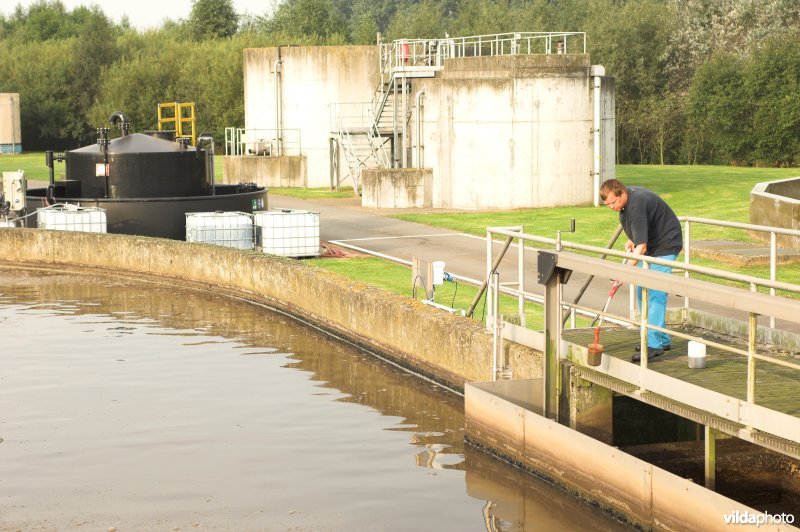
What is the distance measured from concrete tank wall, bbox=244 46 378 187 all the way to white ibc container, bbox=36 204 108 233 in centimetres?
1911

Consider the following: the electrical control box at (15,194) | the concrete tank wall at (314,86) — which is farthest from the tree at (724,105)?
the electrical control box at (15,194)

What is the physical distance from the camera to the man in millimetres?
12367

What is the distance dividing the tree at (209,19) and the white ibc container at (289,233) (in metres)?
75.4

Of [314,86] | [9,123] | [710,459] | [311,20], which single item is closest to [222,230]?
[710,459]

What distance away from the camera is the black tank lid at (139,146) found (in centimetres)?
3048

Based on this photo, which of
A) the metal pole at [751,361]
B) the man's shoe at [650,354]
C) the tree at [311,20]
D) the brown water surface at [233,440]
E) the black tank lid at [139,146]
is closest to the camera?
the metal pole at [751,361]

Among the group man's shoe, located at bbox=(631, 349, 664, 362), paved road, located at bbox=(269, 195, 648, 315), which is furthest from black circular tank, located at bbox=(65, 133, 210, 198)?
man's shoe, located at bbox=(631, 349, 664, 362)

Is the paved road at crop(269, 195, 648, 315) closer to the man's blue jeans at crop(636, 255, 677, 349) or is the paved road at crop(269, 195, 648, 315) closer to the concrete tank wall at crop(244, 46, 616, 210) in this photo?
the concrete tank wall at crop(244, 46, 616, 210)

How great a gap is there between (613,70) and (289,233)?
1795 inches

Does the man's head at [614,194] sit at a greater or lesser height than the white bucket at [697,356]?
greater

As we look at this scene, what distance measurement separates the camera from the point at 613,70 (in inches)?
2714

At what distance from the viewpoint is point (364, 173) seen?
3866 cm

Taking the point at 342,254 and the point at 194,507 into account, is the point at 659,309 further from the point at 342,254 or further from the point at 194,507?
the point at 342,254

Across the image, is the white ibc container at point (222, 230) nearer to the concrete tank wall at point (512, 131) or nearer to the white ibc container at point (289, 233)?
the white ibc container at point (289, 233)
